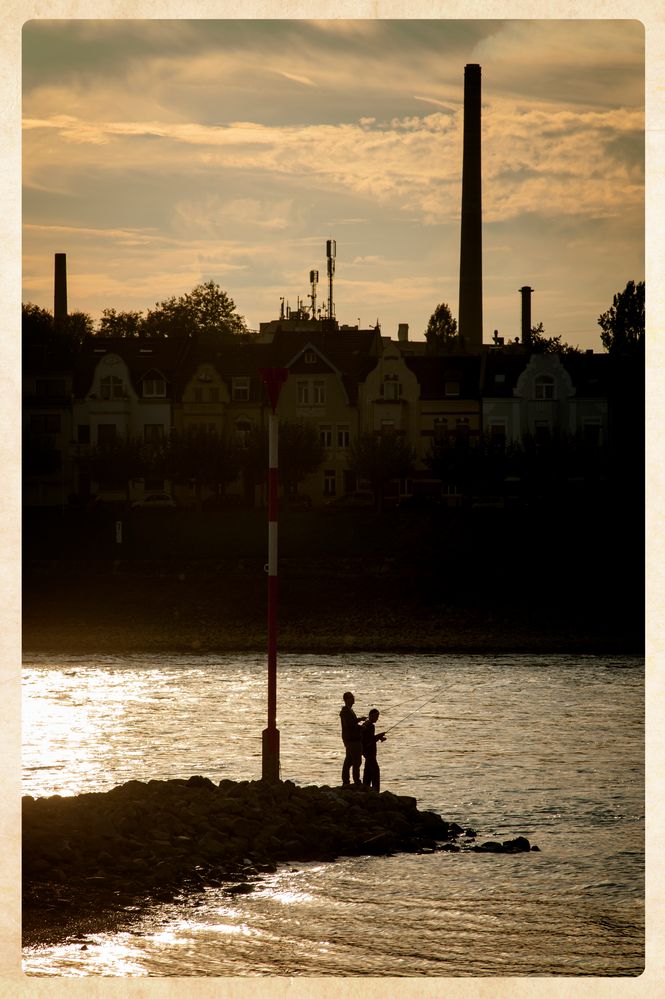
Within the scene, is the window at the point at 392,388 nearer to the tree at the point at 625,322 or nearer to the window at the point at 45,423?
the window at the point at 45,423

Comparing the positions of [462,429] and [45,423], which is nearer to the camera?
[45,423]

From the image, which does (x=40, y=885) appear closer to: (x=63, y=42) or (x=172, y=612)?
(x=63, y=42)

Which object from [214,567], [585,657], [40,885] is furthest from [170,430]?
[40,885]

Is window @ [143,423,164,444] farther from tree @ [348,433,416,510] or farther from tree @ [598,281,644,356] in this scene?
tree @ [598,281,644,356]

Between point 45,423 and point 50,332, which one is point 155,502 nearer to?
point 45,423

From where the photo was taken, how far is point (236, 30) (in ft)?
25.6

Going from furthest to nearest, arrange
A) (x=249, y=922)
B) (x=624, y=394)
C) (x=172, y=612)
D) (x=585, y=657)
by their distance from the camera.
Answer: (x=624, y=394), (x=172, y=612), (x=585, y=657), (x=249, y=922)

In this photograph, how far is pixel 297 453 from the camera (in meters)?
41.1

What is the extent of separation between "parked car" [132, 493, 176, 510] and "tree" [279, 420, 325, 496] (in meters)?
3.25

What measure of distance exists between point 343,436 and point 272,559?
34.7m

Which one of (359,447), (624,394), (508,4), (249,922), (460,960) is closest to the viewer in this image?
(508,4)

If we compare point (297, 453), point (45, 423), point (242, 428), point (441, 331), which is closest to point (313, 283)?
point (242, 428)

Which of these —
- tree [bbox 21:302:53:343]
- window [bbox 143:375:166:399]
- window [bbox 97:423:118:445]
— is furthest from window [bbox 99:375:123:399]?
tree [bbox 21:302:53:343]
